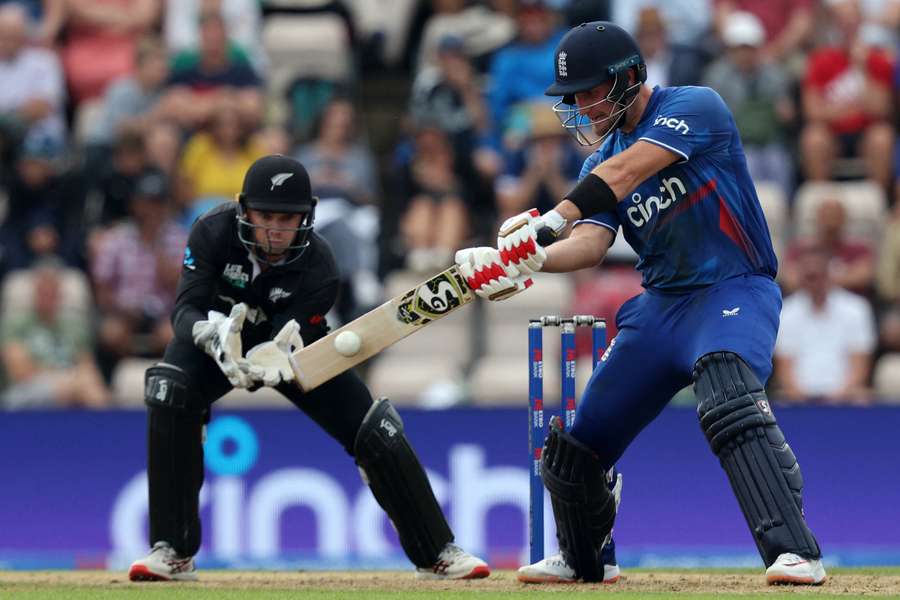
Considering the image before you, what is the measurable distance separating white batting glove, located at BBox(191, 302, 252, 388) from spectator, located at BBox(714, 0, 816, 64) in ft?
23.3

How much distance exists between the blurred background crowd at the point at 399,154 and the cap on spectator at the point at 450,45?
0.04 feet

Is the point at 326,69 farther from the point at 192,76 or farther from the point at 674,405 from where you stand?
the point at 674,405

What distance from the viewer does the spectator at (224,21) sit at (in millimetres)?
13359

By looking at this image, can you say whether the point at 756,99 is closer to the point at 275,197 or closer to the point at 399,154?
the point at 399,154

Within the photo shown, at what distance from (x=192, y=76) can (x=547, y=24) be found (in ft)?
9.17

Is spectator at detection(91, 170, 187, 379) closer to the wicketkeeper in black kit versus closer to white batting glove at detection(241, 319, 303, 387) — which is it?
the wicketkeeper in black kit

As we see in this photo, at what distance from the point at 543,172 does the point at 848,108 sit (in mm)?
2468

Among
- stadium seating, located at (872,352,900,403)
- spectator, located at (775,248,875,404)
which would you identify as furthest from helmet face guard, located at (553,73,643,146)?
stadium seating, located at (872,352,900,403)

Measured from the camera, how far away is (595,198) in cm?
630

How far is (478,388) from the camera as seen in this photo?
1089 centimetres

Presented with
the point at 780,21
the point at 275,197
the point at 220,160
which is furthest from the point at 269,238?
the point at 780,21

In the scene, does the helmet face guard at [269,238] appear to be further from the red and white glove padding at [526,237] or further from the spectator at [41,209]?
the spectator at [41,209]

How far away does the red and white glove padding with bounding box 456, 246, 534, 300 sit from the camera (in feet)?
20.9

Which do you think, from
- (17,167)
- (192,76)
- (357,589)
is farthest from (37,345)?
(357,589)
